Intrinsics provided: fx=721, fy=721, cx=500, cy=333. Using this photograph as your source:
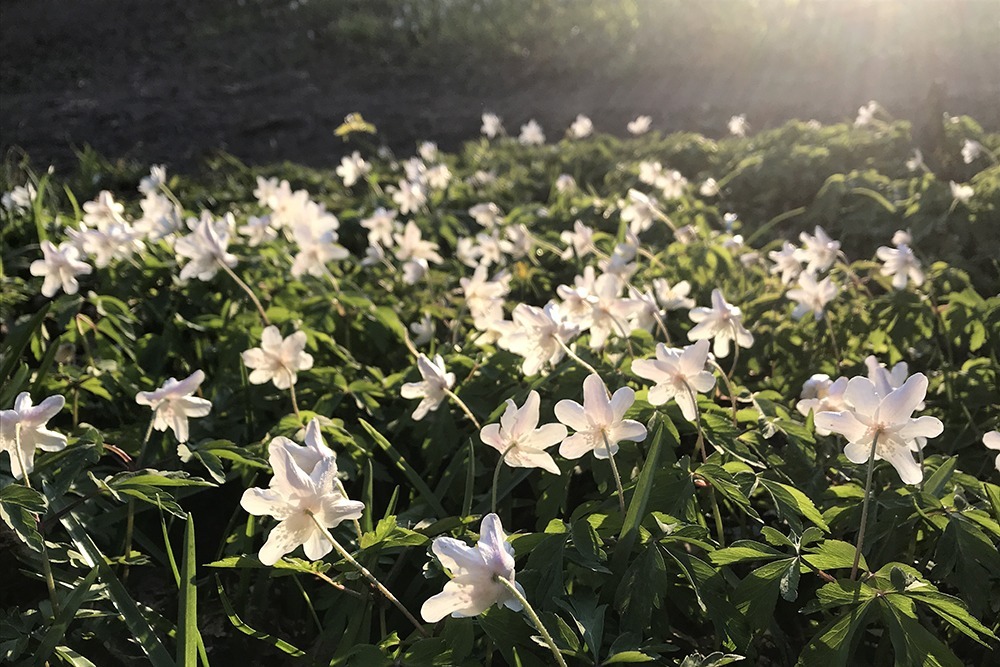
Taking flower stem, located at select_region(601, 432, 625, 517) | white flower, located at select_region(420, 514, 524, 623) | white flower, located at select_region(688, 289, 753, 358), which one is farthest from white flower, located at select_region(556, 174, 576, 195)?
white flower, located at select_region(420, 514, 524, 623)

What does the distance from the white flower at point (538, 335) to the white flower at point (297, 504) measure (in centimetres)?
65

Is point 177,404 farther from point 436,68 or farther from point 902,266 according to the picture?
point 436,68

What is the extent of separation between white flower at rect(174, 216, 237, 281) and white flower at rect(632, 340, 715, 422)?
1452 millimetres

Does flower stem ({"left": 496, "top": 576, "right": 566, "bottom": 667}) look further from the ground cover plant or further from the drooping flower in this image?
the drooping flower

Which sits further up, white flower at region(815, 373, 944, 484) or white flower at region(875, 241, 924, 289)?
white flower at region(815, 373, 944, 484)

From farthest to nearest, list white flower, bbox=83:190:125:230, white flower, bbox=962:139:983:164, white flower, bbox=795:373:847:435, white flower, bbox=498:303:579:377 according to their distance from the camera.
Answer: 1. white flower, bbox=962:139:983:164
2. white flower, bbox=83:190:125:230
3. white flower, bbox=498:303:579:377
4. white flower, bbox=795:373:847:435

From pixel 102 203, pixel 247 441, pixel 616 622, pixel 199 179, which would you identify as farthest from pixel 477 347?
pixel 199 179

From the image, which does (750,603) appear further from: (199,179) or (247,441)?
(199,179)

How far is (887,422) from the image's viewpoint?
1.15 meters

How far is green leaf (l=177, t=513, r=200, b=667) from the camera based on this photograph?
118 centimetres

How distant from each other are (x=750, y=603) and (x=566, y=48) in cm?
1063

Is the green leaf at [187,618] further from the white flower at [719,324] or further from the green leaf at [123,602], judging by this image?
the white flower at [719,324]

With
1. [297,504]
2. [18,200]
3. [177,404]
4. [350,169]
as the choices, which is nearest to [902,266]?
[297,504]

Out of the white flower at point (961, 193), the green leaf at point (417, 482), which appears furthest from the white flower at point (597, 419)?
the white flower at point (961, 193)
